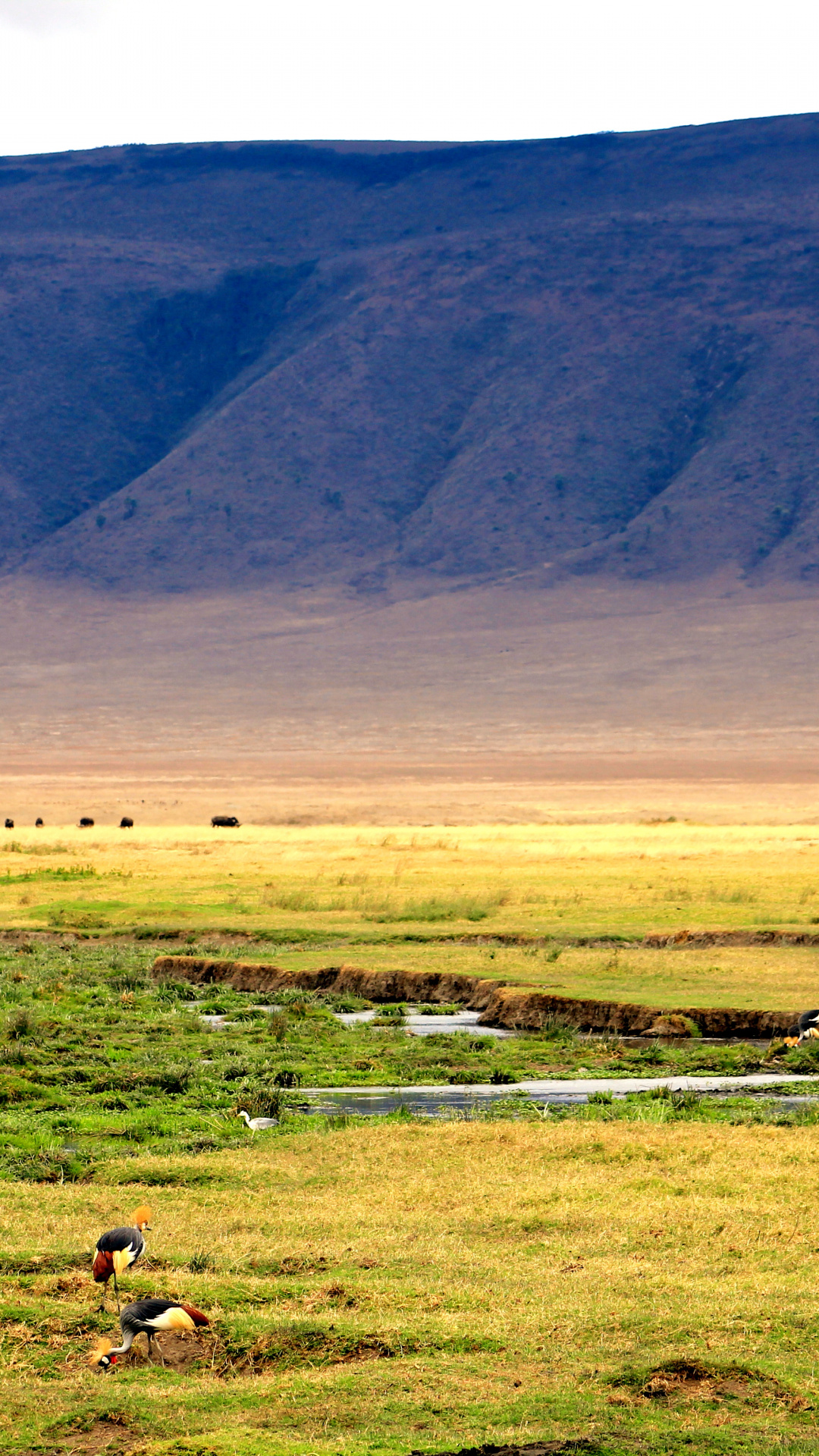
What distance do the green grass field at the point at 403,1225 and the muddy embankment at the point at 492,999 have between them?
0.61m

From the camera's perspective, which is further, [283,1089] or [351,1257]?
[283,1089]

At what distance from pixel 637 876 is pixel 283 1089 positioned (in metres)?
25.9

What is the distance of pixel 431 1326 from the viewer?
10.3m

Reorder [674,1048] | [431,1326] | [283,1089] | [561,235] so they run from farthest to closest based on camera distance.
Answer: [561,235] < [674,1048] < [283,1089] < [431,1326]

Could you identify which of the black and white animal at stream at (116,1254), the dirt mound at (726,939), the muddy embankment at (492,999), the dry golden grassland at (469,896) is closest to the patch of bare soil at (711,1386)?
the black and white animal at stream at (116,1254)

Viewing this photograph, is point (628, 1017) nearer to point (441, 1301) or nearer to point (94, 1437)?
point (441, 1301)

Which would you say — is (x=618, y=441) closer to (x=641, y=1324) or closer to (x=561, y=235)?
(x=561, y=235)

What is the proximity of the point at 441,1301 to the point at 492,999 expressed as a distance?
14630mm

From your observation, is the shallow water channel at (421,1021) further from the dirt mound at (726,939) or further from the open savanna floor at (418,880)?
the open savanna floor at (418,880)

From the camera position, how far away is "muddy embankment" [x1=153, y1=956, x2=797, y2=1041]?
23328 millimetres

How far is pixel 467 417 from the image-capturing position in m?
168

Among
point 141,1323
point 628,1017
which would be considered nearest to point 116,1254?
point 141,1323

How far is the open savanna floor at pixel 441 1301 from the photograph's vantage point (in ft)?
29.6

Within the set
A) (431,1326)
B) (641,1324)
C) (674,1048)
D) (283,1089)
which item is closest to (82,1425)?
(431,1326)
